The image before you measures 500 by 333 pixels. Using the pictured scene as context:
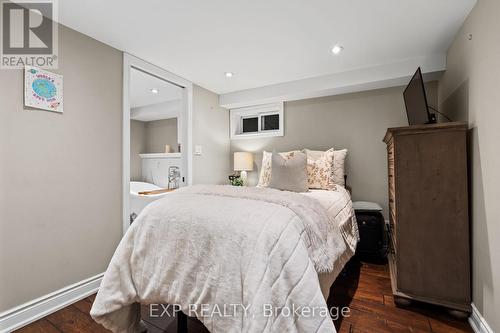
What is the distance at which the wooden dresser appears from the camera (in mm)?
1697

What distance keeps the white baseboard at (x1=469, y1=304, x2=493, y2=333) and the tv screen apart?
4.65 feet

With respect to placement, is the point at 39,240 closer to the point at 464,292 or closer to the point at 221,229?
the point at 221,229

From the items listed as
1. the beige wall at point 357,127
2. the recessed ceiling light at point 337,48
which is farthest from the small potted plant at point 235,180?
the recessed ceiling light at point 337,48

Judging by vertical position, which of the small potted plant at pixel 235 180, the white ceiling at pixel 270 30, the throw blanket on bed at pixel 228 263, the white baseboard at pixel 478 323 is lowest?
the white baseboard at pixel 478 323

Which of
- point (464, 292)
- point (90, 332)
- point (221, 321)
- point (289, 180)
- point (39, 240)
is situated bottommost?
point (90, 332)

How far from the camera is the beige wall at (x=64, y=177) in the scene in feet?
5.59

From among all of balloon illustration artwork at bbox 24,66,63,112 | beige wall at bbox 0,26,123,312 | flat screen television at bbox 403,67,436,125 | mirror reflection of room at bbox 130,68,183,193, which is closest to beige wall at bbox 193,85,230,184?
mirror reflection of room at bbox 130,68,183,193

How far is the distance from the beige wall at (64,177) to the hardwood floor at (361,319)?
0.27 m

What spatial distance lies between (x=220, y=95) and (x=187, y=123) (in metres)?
0.99

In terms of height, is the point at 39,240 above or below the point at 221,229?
below

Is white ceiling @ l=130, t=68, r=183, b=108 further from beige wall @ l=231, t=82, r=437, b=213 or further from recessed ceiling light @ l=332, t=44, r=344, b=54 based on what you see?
recessed ceiling light @ l=332, t=44, r=344, b=54

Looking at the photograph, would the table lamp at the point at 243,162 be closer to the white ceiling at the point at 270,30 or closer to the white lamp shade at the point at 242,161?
the white lamp shade at the point at 242,161

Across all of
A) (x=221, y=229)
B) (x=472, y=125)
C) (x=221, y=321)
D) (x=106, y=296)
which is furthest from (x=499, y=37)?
(x=106, y=296)

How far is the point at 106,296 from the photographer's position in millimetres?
1366
